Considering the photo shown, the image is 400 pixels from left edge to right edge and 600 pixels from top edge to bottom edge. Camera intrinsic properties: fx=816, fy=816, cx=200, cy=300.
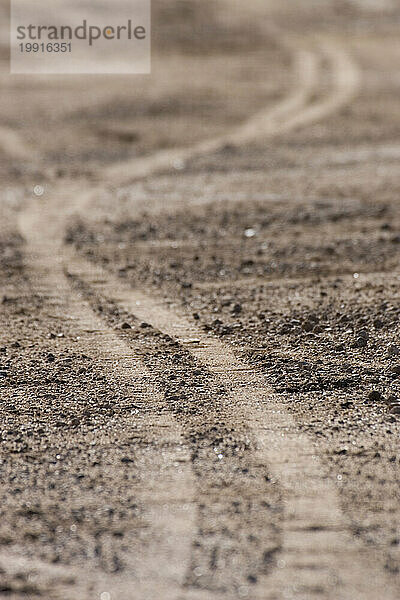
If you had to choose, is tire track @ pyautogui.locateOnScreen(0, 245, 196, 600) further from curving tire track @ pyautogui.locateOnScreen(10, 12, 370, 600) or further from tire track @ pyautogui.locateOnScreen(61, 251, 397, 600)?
tire track @ pyautogui.locateOnScreen(61, 251, 397, 600)

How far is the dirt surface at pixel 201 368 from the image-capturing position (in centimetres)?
338

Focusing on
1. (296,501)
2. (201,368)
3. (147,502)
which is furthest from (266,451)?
(201,368)

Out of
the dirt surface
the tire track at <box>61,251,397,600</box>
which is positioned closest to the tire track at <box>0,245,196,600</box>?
the dirt surface

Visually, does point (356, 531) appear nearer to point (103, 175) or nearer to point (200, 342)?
point (200, 342)

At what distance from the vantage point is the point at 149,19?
85.5 ft

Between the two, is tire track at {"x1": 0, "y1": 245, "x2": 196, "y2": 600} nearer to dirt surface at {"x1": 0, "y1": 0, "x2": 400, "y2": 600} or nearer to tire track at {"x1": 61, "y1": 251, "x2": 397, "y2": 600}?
dirt surface at {"x1": 0, "y1": 0, "x2": 400, "y2": 600}

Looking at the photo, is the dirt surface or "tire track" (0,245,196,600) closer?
"tire track" (0,245,196,600)

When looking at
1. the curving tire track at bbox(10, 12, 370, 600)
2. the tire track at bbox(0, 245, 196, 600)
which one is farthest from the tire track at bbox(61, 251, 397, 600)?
the tire track at bbox(0, 245, 196, 600)

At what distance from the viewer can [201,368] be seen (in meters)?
5.02

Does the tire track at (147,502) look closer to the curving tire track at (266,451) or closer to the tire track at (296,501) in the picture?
the curving tire track at (266,451)

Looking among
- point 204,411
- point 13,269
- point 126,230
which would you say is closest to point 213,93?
point 126,230

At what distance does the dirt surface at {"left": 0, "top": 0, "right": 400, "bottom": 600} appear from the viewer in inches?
133

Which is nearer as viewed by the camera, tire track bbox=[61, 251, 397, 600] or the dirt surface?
tire track bbox=[61, 251, 397, 600]

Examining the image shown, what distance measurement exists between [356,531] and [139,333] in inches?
97.5
